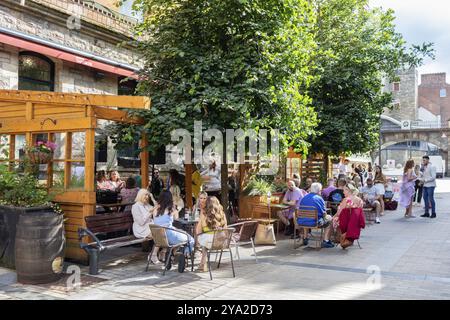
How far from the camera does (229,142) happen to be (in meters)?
7.55

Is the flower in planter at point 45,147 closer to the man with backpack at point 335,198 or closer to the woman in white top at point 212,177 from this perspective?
the woman in white top at point 212,177

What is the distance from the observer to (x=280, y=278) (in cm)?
602

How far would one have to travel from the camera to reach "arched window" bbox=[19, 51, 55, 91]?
445 inches

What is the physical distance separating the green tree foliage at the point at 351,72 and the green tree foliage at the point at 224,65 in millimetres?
4298

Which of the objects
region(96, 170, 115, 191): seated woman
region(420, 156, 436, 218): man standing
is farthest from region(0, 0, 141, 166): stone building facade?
region(420, 156, 436, 218): man standing

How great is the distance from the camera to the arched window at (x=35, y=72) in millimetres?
11305

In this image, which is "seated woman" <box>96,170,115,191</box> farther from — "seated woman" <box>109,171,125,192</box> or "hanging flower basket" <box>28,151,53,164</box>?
"hanging flower basket" <box>28,151,53,164</box>

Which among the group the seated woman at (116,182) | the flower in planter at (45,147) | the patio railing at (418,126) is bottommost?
the seated woman at (116,182)

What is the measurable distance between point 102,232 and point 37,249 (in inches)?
49.7

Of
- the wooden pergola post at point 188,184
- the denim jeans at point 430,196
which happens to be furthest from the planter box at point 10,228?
the denim jeans at point 430,196

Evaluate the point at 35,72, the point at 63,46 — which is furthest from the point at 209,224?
the point at 35,72

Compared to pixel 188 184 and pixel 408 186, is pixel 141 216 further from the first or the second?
pixel 408 186

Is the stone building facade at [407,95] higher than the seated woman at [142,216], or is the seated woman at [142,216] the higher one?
the stone building facade at [407,95]

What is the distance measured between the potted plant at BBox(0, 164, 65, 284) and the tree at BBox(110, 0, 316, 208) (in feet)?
6.36
